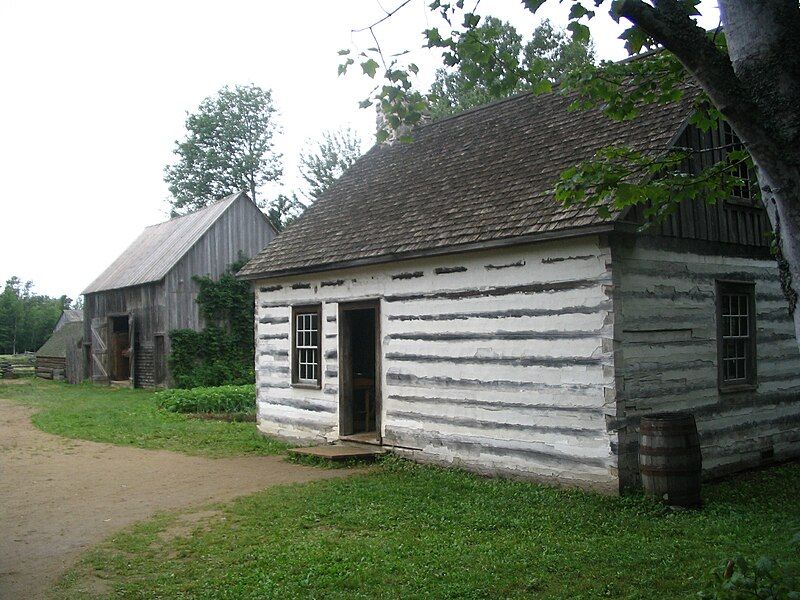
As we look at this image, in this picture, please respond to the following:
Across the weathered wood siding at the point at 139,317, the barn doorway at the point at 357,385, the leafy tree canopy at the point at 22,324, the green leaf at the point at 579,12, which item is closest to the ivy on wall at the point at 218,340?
the weathered wood siding at the point at 139,317

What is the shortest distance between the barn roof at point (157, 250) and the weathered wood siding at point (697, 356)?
19.4 m

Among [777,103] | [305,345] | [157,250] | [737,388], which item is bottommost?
[737,388]

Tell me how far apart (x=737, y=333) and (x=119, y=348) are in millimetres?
24439

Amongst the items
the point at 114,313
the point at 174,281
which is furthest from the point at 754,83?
the point at 114,313

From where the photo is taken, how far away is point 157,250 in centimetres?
2912

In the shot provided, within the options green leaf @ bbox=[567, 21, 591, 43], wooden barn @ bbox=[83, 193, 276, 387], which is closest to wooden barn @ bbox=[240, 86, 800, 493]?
green leaf @ bbox=[567, 21, 591, 43]

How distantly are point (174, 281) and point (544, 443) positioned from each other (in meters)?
19.0

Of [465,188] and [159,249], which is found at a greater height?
[159,249]

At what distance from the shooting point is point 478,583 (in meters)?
5.79

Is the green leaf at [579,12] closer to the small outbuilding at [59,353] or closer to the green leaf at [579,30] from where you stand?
the green leaf at [579,30]

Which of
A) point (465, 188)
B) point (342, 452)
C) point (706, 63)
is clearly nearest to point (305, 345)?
point (342, 452)

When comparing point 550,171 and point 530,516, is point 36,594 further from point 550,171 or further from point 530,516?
point 550,171

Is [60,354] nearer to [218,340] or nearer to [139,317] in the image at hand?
[139,317]

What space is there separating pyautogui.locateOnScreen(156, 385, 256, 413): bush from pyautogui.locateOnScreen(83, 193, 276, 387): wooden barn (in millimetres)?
5572
